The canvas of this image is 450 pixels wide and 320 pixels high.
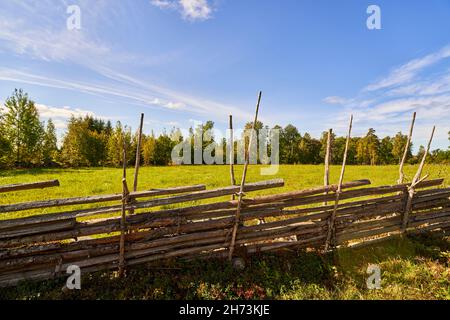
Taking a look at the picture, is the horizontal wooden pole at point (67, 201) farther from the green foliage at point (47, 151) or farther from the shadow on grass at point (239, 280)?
the green foliage at point (47, 151)

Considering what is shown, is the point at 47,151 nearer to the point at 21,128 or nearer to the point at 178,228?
the point at 21,128

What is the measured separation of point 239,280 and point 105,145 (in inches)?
1603

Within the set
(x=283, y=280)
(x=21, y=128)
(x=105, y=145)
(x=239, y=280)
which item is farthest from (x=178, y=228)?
(x=105, y=145)

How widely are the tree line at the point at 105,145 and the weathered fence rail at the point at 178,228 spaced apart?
135cm

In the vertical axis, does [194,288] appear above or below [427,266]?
below

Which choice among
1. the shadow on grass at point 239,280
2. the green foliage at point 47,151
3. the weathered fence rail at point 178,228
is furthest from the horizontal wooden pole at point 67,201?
the green foliage at point 47,151

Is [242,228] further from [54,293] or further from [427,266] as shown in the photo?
[427,266]

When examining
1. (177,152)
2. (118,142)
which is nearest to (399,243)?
(118,142)

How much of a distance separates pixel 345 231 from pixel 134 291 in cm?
407

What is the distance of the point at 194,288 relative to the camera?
382 centimetres

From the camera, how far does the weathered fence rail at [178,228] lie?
150 inches

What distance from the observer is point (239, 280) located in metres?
4.01

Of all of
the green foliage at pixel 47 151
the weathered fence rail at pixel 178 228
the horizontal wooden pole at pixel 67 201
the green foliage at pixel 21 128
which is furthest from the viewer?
the green foliage at pixel 47 151

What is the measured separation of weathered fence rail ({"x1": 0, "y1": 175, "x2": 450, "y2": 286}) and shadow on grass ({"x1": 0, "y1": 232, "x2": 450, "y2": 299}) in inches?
6.9
